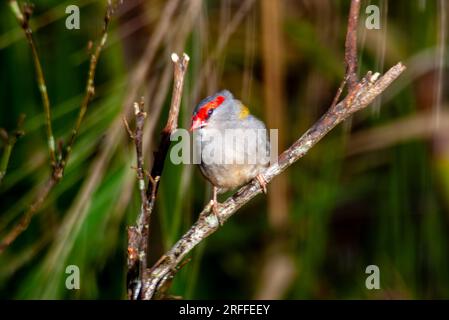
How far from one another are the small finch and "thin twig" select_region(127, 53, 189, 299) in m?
0.67

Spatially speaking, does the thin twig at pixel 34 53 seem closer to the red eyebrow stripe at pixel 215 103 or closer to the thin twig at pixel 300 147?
the thin twig at pixel 300 147

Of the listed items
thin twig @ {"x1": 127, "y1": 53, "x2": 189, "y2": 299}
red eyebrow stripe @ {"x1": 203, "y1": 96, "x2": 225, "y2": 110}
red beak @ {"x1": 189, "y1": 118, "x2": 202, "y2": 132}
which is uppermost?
red eyebrow stripe @ {"x1": 203, "y1": 96, "x2": 225, "y2": 110}

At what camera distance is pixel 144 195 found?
1.56 metres

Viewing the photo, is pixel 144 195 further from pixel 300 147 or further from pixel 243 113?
pixel 243 113

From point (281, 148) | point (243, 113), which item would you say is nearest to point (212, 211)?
point (243, 113)

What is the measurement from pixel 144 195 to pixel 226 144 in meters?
0.87

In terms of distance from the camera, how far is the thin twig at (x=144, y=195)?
1552 mm

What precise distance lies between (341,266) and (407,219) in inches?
30.5

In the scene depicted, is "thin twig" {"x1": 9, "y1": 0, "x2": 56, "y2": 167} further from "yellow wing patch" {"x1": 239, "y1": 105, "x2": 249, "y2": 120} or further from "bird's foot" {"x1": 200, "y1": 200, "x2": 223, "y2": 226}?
"yellow wing patch" {"x1": 239, "y1": 105, "x2": 249, "y2": 120}

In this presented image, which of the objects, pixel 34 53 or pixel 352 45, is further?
pixel 352 45

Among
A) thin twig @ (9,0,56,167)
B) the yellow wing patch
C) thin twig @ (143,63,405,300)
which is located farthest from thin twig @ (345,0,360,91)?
the yellow wing patch

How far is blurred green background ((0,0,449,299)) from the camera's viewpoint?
208 cm

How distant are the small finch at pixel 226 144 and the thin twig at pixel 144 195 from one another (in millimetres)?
666
